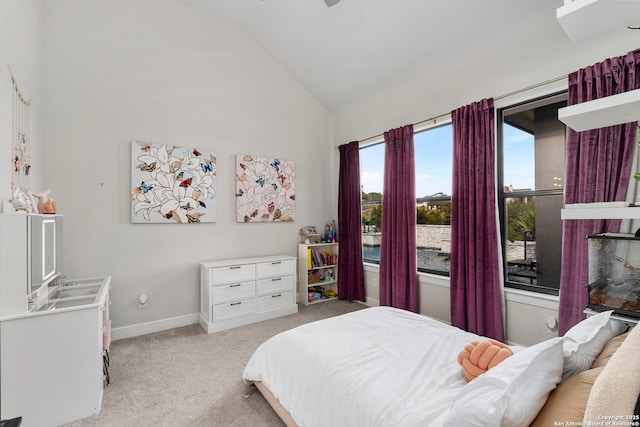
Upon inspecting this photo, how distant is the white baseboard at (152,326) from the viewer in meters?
3.04

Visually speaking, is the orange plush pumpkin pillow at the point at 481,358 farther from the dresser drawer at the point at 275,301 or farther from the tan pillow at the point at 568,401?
the dresser drawer at the point at 275,301

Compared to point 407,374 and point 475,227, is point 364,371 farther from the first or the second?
point 475,227

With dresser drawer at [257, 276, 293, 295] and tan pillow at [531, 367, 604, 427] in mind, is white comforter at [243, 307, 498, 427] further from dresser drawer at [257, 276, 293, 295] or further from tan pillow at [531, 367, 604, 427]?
dresser drawer at [257, 276, 293, 295]

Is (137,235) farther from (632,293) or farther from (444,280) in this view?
(632,293)

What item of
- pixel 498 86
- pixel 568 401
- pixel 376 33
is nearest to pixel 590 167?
pixel 498 86

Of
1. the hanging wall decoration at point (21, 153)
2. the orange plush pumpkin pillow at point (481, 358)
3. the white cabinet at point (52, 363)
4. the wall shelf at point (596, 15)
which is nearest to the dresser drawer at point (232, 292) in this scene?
the white cabinet at point (52, 363)

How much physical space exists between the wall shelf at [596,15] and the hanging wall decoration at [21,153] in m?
2.85

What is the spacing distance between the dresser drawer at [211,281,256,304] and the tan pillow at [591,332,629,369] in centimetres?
304

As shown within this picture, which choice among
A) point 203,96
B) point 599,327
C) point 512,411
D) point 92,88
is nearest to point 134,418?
point 512,411

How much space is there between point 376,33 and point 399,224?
6.97ft

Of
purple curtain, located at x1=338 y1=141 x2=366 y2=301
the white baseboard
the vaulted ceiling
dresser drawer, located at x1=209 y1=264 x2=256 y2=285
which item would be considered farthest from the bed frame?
the vaulted ceiling

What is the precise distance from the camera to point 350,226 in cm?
422

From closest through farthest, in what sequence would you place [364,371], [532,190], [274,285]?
[364,371], [532,190], [274,285]

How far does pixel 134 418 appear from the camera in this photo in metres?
1.84
